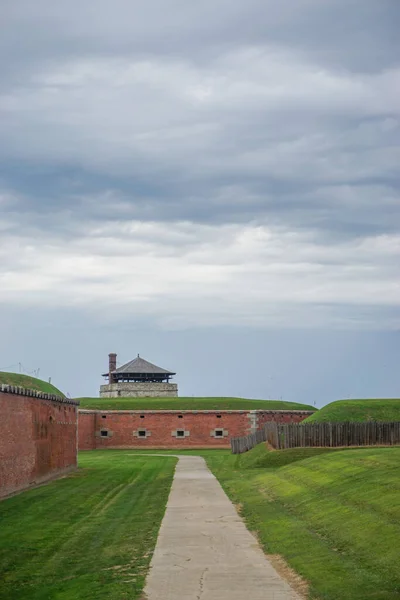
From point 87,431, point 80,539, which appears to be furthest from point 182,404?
point 80,539

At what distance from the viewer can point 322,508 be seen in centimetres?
2094

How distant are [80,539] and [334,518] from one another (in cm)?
553

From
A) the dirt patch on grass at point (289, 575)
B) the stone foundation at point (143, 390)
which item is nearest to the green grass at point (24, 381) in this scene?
the stone foundation at point (143, 390)

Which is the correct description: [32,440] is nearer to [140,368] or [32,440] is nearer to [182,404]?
[182,404]

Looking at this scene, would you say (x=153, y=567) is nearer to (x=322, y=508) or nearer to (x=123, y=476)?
(x=322, y=508)

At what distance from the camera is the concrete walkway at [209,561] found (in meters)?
12.5

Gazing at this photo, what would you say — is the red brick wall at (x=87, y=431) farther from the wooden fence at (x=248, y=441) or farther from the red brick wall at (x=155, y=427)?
the wooden fence at (x=248, y=441)

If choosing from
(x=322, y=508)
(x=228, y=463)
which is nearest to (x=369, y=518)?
(x=322, y=508)

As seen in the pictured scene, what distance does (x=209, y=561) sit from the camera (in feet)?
49.5

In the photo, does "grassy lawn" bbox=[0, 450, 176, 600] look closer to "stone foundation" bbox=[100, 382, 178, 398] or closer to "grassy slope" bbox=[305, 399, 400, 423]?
"grassy slope" bbox=[305, 399, 400, 423]

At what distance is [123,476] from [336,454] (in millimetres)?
9552

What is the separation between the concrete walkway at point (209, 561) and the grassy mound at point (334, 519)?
49 centimetres

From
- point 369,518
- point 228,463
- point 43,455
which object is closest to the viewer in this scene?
point 369,518

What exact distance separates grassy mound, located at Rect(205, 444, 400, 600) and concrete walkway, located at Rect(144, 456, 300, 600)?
49 cm
